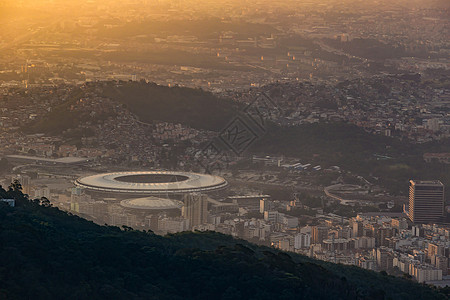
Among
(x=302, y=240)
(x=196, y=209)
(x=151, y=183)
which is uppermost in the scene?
(x=196, y=209)

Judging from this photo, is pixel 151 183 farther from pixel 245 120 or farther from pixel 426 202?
pixel 245 120

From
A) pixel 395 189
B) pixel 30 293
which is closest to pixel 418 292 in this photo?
pixel 30 293

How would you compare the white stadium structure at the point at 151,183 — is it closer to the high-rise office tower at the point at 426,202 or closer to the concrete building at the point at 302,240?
the concrete building at the point at 302,240

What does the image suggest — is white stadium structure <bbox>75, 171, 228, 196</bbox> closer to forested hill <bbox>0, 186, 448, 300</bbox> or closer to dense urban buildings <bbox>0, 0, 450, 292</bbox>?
dense urban buildings <bbox>0, 0, 450, 292</bbox>

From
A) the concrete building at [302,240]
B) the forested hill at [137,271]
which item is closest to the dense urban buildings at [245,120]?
the concrete building at [302,240]

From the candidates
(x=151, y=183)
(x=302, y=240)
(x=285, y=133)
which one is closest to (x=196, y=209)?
(x=302, y=240)
